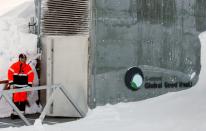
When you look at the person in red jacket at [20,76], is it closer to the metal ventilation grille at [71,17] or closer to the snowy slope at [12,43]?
the snowy slope at [12,43]

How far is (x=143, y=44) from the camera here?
11.2 m

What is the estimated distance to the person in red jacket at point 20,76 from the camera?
10.4 m

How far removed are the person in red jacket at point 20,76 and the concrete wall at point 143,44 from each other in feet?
5.49

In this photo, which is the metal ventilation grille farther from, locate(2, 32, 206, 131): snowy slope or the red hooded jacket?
locate(2, 32, 206, 131): snowy slope

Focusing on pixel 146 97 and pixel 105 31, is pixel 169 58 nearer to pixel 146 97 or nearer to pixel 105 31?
pixel 146 97

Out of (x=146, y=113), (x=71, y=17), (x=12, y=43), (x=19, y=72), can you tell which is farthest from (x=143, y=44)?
(x=12, y=43)

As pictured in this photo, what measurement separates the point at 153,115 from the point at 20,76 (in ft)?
11.4

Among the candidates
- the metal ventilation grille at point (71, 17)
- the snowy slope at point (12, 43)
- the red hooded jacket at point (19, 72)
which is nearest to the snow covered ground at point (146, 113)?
the snowy slope at point (12, 43)

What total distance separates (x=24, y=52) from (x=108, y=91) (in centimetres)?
268

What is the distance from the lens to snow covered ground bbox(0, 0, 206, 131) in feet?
28.8

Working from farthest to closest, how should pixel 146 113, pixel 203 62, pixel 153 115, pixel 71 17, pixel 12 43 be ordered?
pixel 203 62 → pixel 12 43 → pixel 71 17 → pixel 146 113 → pixel 153 115

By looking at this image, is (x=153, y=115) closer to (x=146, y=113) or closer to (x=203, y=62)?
(x=146, y=113)

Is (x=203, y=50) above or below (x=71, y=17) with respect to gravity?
below

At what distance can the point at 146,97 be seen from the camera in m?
11.3
